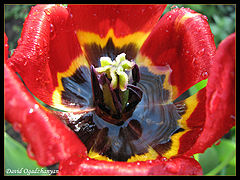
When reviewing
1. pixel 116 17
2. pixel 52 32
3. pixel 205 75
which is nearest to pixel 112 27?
pixel 116 17

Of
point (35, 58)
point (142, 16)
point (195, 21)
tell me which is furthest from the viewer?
point (142, 16)

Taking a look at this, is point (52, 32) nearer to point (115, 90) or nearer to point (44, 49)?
point (44, 49)

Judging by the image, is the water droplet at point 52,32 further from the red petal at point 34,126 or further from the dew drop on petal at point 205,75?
the dew drop on petal at point 205,75

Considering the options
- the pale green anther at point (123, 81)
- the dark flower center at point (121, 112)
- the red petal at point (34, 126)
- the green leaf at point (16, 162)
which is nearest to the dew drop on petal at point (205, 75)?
the dark flower center at point (121, 112)

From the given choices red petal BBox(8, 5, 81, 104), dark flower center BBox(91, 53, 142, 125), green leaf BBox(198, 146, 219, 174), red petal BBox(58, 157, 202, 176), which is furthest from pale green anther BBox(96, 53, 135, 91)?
green leaf BBox(198, 146, 219, 174)

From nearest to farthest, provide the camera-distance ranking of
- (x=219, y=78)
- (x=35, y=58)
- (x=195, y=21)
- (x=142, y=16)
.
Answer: (x=219, y=78)
(x=35, y=58)
(x=195, y=21)
(x=142, y=16)
